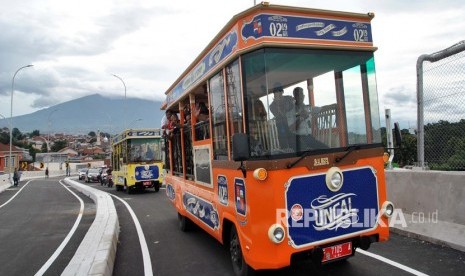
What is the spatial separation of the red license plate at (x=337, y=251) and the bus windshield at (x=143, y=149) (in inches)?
697

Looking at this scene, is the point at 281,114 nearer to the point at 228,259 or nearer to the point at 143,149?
the point at 228,259

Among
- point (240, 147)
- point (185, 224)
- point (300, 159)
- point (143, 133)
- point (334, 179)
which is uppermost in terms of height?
point (143, 133)

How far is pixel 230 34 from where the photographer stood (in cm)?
527

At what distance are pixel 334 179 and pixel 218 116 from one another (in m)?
1.92

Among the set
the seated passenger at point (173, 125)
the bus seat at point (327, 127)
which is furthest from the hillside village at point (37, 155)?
the bus seat at point (327, 127)

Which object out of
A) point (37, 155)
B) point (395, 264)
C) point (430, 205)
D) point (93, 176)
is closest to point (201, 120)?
point (395, 264)

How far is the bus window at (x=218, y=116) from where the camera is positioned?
18.8 feet

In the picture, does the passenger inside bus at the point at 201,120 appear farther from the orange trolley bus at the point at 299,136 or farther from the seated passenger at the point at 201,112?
the orange trolley bus at the point at 299,136

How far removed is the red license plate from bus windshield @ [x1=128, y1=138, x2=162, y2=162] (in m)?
17.7

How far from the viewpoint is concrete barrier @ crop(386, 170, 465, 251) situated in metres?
6.59

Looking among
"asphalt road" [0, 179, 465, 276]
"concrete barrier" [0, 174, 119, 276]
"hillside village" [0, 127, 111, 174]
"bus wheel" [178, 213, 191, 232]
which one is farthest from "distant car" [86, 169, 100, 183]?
"bus wheel" [178, 213, 191, 232]

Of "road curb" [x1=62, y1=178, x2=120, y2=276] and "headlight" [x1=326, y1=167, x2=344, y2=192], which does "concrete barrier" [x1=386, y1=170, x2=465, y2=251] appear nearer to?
"headlight" [x1=326, y1=167, x2=344, y2=192]

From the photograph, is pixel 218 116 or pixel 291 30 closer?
pixel 291 30

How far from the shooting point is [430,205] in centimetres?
728
